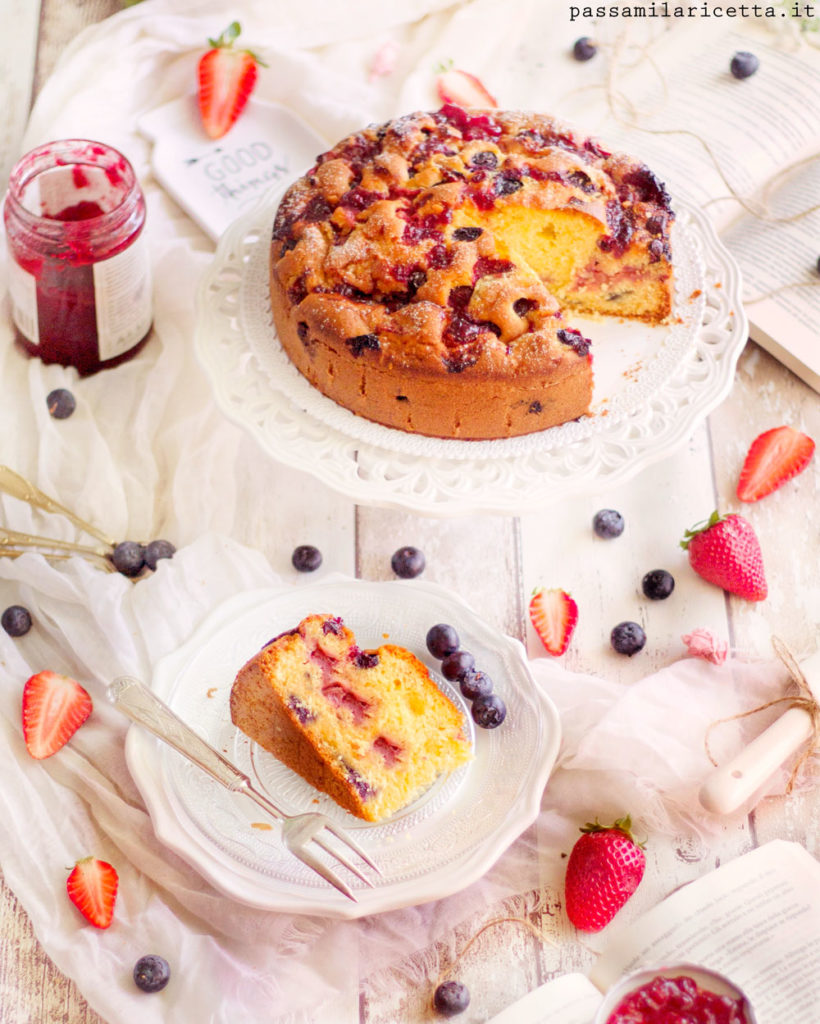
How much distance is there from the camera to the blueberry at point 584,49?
441cm

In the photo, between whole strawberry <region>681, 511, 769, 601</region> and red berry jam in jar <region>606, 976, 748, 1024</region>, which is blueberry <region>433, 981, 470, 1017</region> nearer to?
red berry jam in jar <region>606, 976, 748, 1024</region>

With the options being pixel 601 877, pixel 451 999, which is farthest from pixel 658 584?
pixel 451 999

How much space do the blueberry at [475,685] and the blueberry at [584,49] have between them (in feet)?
8.12

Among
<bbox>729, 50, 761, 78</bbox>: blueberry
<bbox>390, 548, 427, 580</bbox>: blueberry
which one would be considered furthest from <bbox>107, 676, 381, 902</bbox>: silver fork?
<bbox>729, 50, 761, 78</bbox>: blueberry

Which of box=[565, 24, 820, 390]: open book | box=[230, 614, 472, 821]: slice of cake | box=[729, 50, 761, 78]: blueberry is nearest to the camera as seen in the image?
box=[230, 614, 472, 821]: slice of cake

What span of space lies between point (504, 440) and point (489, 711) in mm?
675

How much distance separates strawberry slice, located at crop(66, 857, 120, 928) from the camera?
9.28 ft

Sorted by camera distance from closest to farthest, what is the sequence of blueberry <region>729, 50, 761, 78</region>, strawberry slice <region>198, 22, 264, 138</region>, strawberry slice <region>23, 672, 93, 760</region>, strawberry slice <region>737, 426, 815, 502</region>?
strawberry slice <region>23, 672, 93, 760</region> < strawberry slice <region>737, 426, 815, 502</region> < strawberry slice <region>198, 22, 264, 138</region> < blueberry <region>729, 50, 761, 78</region>

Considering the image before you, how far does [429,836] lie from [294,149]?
7.94 ft

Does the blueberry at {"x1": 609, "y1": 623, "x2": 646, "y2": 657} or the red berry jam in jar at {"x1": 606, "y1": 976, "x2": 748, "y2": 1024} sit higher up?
the red berry jam in jar at {"x1": 606, "y1": 976, "x2": 748, "y2": 1024}

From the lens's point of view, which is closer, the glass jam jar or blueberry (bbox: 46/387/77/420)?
the glass jam jar

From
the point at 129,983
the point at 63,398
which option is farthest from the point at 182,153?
the point at 129,983

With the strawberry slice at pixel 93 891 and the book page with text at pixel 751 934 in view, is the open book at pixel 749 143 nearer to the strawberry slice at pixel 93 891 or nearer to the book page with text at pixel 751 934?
the book page with text at pixel 751 934

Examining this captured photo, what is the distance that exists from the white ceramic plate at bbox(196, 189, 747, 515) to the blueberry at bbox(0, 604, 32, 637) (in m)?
0.74
